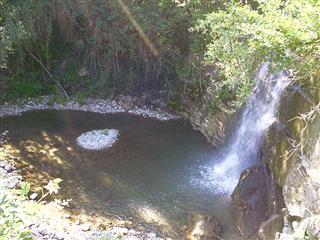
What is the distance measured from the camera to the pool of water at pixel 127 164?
32.3 feet

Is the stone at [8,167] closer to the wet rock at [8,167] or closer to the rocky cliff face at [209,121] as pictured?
the wet rock at [8,167]

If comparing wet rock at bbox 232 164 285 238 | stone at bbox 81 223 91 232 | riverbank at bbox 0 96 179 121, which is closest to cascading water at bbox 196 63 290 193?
wet rock at bbox 232 164 285 238

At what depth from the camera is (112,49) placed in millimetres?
15125

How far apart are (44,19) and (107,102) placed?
415cm

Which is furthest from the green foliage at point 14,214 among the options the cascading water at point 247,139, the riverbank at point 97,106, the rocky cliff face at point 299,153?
the riverbank at point 97,106

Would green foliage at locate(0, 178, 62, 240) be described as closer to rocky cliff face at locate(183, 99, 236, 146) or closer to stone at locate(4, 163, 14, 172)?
stone at locate(4, 163, 14, 172)

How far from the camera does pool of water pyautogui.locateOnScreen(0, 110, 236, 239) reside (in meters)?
9.86

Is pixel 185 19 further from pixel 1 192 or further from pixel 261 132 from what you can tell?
pixel 1 192

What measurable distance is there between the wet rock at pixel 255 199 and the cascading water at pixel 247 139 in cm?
81

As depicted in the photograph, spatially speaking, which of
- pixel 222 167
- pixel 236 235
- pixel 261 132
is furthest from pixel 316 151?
pixel 222 167

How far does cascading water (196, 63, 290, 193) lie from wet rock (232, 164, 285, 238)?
81cm

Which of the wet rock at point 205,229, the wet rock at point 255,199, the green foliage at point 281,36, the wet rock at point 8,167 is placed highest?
the green foliage at point 281,36

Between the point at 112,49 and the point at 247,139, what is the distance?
675 centimetres

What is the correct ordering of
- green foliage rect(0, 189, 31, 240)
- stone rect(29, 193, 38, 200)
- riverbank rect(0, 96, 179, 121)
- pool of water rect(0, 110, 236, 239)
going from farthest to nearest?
riverbank rect(0, 96, 179, 121)
pool of water rect(0, 110, 236, 239)
stone rect(29, 193, 38, 200)
green foliage rect(0, 189, 31, 240)
